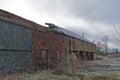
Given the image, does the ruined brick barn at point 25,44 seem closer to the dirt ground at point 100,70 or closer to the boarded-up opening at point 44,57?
the boarded-up opening at point 44,57

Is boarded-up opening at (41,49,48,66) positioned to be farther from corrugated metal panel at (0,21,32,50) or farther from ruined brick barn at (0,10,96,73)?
corrugated metal panel at (0,21,32,50)

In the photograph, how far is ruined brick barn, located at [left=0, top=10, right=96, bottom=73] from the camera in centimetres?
1519

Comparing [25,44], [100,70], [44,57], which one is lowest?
[100,70]

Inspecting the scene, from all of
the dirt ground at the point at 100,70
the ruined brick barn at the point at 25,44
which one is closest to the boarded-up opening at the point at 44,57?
the ruined brick barn at the point at 25,44

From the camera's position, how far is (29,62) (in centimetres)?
1823

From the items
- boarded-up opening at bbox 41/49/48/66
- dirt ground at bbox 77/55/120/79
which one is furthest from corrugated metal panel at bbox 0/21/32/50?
dirt ground at bbox 77/55/120/79

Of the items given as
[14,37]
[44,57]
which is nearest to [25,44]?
[14,37]

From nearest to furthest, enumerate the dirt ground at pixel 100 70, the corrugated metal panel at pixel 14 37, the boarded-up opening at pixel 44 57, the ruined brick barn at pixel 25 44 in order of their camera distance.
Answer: the corrugated metal panel at pixel 14 37, the ruined brick barn at pixel 25 44, the dirt ground at pixel 100 70, the boarded-up opening at pixel 44 57

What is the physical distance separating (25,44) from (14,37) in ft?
5.54

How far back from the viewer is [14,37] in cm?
1620

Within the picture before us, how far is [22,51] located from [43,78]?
13.0 ft

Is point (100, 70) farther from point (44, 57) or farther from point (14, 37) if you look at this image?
point (14, 37)

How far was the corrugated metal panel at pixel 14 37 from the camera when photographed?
14.9 meters

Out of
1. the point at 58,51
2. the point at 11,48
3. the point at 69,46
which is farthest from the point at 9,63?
the point at 69,46
